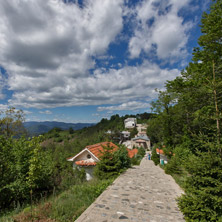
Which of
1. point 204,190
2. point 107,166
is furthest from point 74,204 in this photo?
point 204,190

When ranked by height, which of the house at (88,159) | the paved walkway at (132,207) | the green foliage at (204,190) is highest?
the green foliage at (204,190)

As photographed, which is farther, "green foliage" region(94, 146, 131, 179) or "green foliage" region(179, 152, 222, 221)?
"green foliage" region(94, 146, 131, 179)

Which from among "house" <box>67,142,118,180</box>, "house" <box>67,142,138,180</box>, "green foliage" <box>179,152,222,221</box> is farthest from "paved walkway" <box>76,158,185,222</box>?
"house" <box>67,142,118,180</box>

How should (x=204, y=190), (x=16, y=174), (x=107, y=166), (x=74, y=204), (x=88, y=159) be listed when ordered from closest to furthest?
(x=204, y=190)
(x=74, y=204)
(x=16, y=174)
(x=107, y=166)
(x=88, y=159)

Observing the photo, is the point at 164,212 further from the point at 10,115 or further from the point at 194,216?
the point at 10,115

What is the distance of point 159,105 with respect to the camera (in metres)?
20.5

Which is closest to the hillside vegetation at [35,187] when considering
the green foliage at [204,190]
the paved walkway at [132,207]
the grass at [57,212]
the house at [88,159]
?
the grass at [57,212]

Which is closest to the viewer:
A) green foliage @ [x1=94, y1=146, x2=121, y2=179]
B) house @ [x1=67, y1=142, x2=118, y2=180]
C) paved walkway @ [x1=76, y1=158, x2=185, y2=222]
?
paved walkway @ [x1=76, y1=158, x2=185, y2=222]

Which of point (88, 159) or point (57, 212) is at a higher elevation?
point (57, 212)

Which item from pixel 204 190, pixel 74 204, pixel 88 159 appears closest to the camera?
pixel 204 190

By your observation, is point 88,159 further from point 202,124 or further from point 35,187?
point 202,124

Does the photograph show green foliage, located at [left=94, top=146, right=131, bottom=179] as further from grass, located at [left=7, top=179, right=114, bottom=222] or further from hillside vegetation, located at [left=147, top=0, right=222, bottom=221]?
hillside vegetation, located at [left=147, top=0, right=222, bottom=221]

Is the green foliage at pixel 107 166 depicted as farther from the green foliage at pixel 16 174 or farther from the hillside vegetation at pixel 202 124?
the hillside vegetation at pixel 202 124

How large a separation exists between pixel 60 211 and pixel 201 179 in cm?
482
